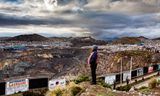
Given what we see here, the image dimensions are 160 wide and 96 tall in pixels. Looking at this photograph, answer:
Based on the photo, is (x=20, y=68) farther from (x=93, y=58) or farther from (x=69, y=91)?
(x=93, y=58)

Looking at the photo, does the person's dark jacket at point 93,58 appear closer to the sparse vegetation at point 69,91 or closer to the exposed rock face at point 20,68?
the sparse vegetation at point 69,91

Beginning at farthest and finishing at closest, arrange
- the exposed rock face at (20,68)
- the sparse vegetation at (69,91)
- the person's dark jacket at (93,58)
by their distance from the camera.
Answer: the exposed rock face at (20,68) → the sparse vegetation at (69,91) → the person's dark jacket at (93,58)

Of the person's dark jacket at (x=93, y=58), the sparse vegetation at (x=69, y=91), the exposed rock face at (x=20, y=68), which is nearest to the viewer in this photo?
the person's dark jacket at (x=93, y=58)

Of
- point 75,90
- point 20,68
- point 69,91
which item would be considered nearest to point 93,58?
point 75,90

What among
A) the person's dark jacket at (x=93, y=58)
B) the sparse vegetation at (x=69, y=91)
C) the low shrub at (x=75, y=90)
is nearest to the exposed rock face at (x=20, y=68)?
the sparse vegetation at (x=69, y=91)

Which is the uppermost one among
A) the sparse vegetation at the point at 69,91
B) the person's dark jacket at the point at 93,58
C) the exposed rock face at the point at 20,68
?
the person's dark jacket at the point at 93,58

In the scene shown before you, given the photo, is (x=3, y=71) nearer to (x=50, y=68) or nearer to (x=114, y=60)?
(x=50, y=68)

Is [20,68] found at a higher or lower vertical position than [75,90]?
lower

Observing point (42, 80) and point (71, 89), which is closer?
point (71, 89)

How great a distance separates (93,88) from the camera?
20.7 meters

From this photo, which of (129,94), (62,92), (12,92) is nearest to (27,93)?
(12,92)

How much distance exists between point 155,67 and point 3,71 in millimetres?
128456

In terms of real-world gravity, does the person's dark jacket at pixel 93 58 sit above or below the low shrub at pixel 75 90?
above

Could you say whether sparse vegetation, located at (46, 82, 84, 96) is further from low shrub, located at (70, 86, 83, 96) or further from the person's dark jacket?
the person's dark jacket
